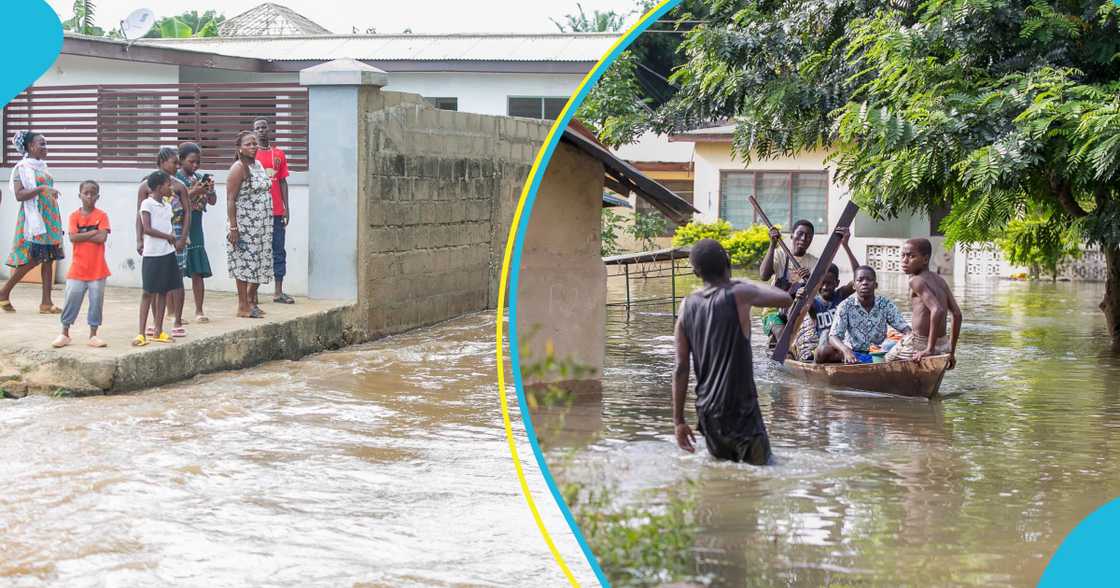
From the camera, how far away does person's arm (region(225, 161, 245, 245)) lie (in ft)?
38.0

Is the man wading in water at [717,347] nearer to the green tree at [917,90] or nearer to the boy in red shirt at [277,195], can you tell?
the green tree at [917,90]

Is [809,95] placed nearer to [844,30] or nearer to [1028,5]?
[844,30]

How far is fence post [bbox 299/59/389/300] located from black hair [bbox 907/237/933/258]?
7.73 metres

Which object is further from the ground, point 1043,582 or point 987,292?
point 987,292

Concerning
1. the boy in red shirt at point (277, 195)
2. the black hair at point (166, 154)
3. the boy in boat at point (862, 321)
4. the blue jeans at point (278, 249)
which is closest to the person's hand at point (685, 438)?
the boy in boat at point (862, 321)

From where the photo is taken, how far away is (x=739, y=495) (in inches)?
179

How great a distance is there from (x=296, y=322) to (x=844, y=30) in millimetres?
8080

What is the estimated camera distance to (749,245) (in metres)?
4.78

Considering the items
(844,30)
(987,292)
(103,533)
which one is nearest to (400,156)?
(987,292)

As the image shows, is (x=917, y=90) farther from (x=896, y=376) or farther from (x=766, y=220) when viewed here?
(x=896, y=376)

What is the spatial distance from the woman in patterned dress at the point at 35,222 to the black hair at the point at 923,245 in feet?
27.7

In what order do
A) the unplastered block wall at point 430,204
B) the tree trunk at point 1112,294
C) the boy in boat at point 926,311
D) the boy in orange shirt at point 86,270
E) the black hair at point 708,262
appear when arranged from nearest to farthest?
1. the black hair at point 708,262
2. the boy in boat at point 926,311
3. the tree trunk at point 1112,294
4. the boy in orange shirt at point 86,270
5. the unplastered block wall at point 430,204

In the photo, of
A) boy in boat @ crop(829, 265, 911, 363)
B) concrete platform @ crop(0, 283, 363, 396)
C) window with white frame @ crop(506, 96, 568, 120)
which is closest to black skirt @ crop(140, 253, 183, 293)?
concrete platform @ crop(0, 283, 363, 396)

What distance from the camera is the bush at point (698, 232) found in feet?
13.4
